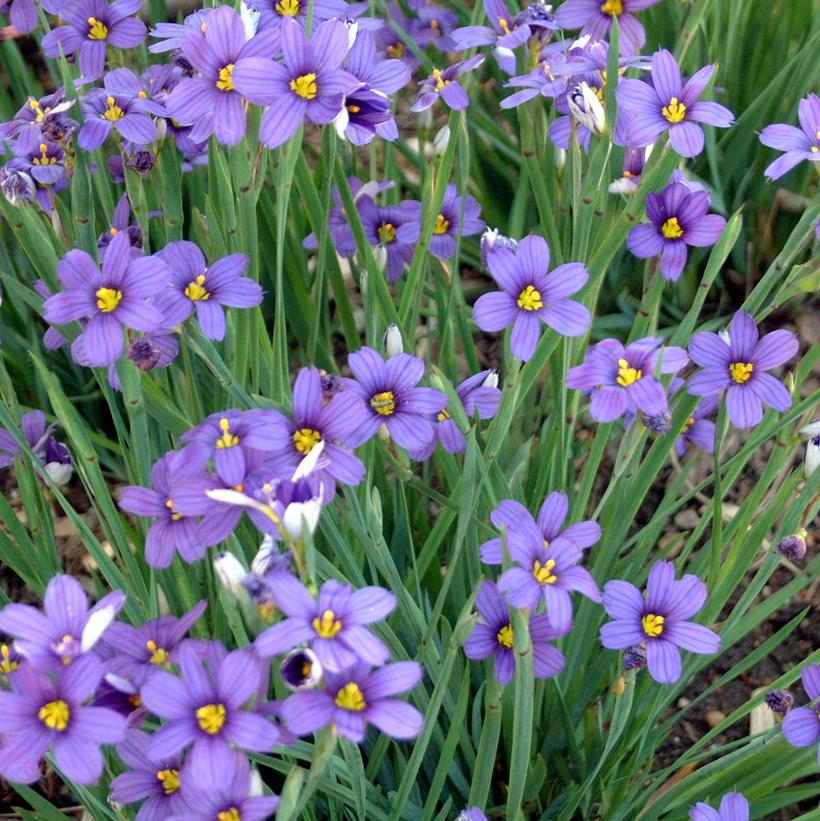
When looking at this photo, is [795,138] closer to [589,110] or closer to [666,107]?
[666,107]

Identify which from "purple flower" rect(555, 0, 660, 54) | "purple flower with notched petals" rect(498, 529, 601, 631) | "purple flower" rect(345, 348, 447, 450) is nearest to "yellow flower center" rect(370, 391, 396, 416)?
"purple flower" rect(345, 348, 447, 450)

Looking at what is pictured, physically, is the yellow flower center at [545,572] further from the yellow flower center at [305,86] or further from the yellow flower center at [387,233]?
the yellow flower center at [387,233]

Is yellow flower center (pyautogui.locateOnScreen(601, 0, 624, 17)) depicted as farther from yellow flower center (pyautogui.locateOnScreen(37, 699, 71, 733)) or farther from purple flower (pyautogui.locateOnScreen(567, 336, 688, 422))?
yellow flower center (pyautogui.locateOnScreen(37, 699, 71, 733))

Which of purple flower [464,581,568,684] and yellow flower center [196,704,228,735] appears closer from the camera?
yellow flower center [196,704,228,735]

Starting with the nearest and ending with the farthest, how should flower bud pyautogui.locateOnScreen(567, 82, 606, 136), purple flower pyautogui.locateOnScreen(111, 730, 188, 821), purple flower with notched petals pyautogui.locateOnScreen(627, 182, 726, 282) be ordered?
purple flower pyautogui.locateOnScreen(111, 730, 188, 821)
flower bud pyautogui.locateOnScreen(567, 82, 606, 136)
purple flower with notched petals pyautogui.locateOnScreen(627, 182, 726, 282)

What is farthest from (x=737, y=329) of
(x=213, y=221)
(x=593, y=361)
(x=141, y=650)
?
(x=141, y=650)

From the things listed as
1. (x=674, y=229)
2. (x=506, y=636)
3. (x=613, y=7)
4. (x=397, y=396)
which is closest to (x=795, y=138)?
(x=674, y=229)

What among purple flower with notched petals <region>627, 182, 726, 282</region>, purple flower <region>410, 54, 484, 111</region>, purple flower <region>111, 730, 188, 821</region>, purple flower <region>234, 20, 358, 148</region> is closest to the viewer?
purple flower <region>111, 730, 188, 821</region>

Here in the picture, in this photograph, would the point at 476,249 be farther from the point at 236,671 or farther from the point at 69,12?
the point at 236,671
